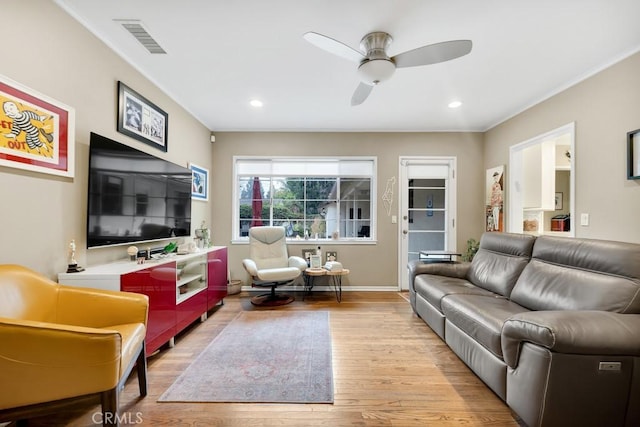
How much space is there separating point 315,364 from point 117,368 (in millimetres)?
1353

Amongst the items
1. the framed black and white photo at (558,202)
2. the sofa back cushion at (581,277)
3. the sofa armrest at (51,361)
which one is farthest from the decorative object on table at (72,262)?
the framed black and white photo at (558,202)

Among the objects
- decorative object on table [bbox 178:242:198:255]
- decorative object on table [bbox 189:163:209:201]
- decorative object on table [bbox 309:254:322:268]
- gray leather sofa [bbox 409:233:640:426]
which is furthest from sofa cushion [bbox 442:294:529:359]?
decorative object on table [bbox 189:163:209:201]

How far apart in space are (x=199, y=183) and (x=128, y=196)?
65.5 inches

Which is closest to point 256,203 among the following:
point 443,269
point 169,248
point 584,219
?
point 169,248

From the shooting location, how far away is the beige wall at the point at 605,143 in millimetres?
2271

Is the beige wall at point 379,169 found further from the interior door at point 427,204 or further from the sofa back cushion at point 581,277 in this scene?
the sofa back cushion at point 581,277

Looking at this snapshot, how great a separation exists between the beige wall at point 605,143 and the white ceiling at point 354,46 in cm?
15

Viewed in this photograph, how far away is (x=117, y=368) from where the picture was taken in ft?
4.39

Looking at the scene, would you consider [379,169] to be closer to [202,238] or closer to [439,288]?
[439,288]

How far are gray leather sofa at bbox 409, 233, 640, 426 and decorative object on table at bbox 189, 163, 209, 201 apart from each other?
322 cm

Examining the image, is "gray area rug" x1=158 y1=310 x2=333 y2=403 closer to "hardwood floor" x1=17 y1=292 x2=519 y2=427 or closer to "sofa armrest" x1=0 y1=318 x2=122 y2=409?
"hardwood floor" x1=17 y1=292 x2=519 y2=427

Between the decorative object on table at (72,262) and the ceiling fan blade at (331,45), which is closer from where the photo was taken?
the ceiling fan blade at (331,45)

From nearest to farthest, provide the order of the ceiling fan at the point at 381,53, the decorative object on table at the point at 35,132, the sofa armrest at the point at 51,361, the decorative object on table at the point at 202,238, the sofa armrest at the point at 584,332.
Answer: the sofa armrest at the point at 51,361, the sofa armrest at the point at 584,332, the decorative object on table at the point at 35,132, the ceiling fan at the point at 381,53, the decorative object on table at the point at 202,238

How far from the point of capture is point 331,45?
6.03ft
